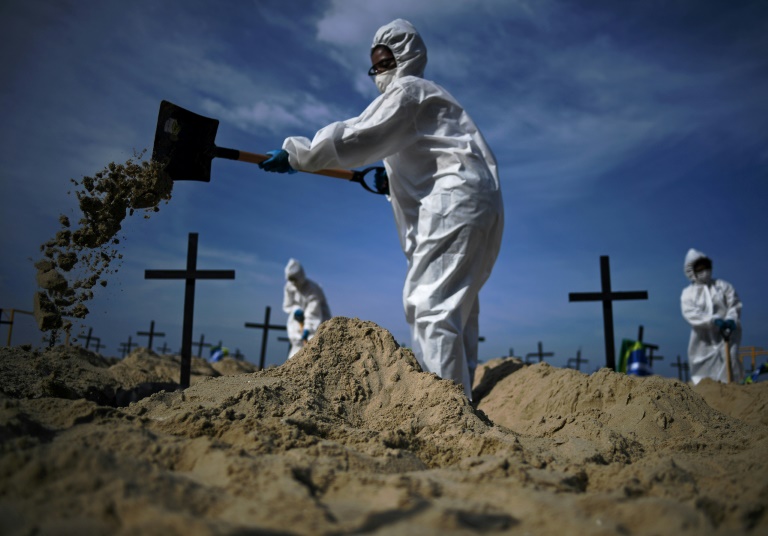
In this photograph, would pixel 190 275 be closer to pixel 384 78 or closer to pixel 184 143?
pixel 184 143

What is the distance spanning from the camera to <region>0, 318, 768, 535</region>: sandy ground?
153cm

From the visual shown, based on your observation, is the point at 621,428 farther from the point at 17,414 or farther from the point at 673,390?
the point at 17,414

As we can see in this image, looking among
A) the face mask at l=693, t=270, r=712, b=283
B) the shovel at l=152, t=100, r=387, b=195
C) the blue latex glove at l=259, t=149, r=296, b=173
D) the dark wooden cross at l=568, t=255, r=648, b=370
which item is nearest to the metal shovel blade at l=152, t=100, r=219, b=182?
the shovel at l=152, t=100, r=387, b=195

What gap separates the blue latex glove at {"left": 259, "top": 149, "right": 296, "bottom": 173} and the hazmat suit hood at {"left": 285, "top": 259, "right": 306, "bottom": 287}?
346 inches

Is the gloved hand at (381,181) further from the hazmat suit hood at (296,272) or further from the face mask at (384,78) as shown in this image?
the hazmat suit hood at (296,272)

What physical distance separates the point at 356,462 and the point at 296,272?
11.6m

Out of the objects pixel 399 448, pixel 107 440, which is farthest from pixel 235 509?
pixel 399 448

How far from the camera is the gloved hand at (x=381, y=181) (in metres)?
5.72

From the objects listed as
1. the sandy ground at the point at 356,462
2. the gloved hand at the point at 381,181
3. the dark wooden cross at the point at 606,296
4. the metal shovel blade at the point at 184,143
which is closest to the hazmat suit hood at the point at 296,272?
the dark wooden cross at the point at 606,296

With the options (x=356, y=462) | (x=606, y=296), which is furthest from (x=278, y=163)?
(x=606, y=296)

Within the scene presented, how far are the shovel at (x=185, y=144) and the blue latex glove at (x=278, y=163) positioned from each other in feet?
0.55

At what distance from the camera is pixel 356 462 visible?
2.16m

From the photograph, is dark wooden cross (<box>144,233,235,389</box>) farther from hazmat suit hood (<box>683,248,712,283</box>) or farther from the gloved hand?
hazmat suit hood (<box>683,248,712,283</box>)

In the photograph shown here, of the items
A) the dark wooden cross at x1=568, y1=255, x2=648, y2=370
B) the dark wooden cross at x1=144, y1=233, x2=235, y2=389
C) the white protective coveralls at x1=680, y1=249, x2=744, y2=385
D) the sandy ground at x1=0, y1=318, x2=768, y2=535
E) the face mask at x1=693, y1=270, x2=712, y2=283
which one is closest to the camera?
the sandy ground at x1=0, y1=318, x2=768, y2=535
